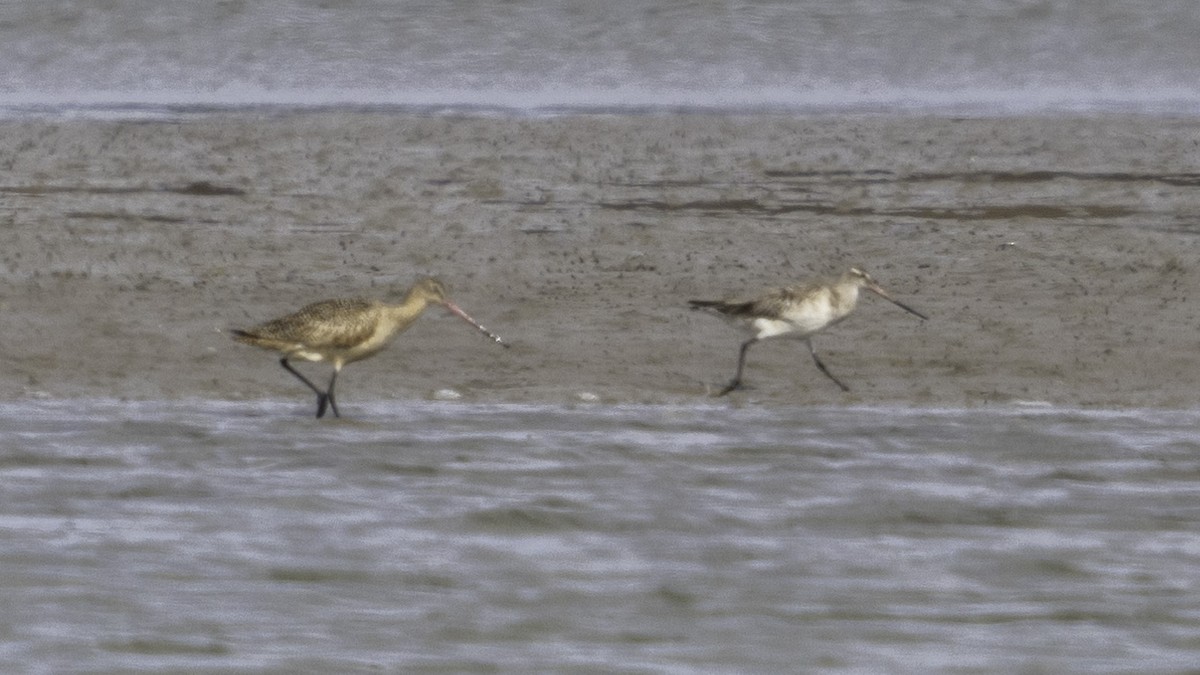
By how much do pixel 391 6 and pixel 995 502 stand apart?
1430 cm

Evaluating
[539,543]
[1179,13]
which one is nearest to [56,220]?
[539,543]

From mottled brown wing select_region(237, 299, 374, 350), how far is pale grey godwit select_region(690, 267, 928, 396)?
5.28 feet

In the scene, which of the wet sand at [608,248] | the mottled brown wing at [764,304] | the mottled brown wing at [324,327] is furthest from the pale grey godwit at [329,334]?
the mottled brown wing at [764,304]

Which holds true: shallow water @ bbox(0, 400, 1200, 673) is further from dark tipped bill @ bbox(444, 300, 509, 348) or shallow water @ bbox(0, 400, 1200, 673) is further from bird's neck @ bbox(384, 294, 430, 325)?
dark tipped bill @ bbox(444, 300, 509, 348)

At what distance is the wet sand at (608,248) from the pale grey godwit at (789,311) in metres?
0.20

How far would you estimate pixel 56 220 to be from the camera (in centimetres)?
1475

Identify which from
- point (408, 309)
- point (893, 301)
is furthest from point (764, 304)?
point (408, 309)

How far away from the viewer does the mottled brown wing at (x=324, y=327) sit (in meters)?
10.8

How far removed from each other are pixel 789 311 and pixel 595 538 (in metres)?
3.40

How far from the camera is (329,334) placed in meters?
10.8

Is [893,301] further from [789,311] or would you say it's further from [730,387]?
[730,387]

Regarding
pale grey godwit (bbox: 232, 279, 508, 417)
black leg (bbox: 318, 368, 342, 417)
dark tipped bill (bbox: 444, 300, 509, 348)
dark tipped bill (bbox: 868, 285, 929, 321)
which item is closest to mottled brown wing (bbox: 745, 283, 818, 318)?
dark tipped bill (bbox: 868, 285, 929, 321)

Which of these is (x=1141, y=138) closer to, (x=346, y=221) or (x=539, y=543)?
(x=346, y=221)

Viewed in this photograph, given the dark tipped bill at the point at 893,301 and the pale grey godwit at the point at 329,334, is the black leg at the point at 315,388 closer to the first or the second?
the pale grey godwit at the point at 329,334
